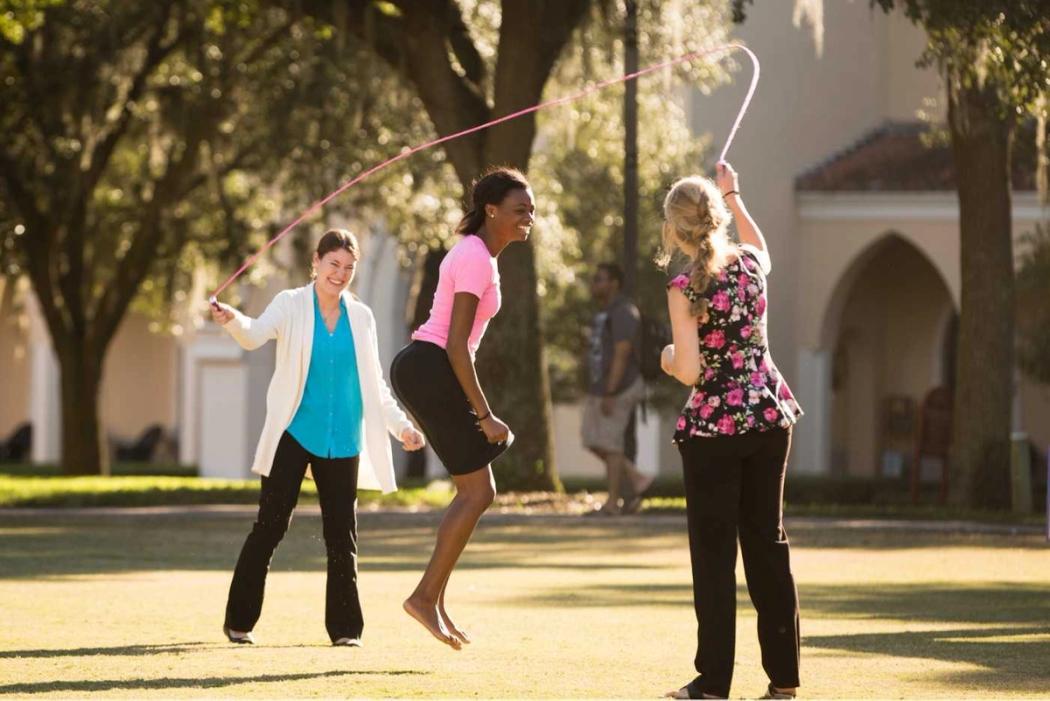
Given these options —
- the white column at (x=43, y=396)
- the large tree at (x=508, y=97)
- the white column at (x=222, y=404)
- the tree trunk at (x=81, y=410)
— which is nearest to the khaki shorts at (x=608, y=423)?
the large tree at (x=508, y=97)

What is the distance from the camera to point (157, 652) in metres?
8.80

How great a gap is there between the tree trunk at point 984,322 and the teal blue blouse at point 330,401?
1237 centimetres

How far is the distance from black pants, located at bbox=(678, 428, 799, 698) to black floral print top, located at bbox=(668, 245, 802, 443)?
0.17ft

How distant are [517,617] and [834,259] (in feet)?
93.6

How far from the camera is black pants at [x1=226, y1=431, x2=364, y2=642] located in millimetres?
9219

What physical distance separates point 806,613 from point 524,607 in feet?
4.71

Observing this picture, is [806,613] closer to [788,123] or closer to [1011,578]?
[1011,578]

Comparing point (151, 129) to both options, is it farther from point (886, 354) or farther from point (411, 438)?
point (411, 438)

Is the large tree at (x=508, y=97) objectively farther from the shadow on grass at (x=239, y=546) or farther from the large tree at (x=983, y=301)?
the shadow on grass at (x=239, y=546)

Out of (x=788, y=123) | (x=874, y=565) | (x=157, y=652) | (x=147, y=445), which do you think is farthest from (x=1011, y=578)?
(x=147, y=445)

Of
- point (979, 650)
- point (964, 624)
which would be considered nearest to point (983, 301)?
point (964, 624)

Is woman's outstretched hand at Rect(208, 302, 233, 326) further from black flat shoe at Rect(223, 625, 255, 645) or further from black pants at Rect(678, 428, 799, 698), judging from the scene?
black pants at Rect(678, 428, 799, 698)

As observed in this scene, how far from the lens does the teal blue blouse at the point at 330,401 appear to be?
30.7 feet

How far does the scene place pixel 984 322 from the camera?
2119 centimetres
